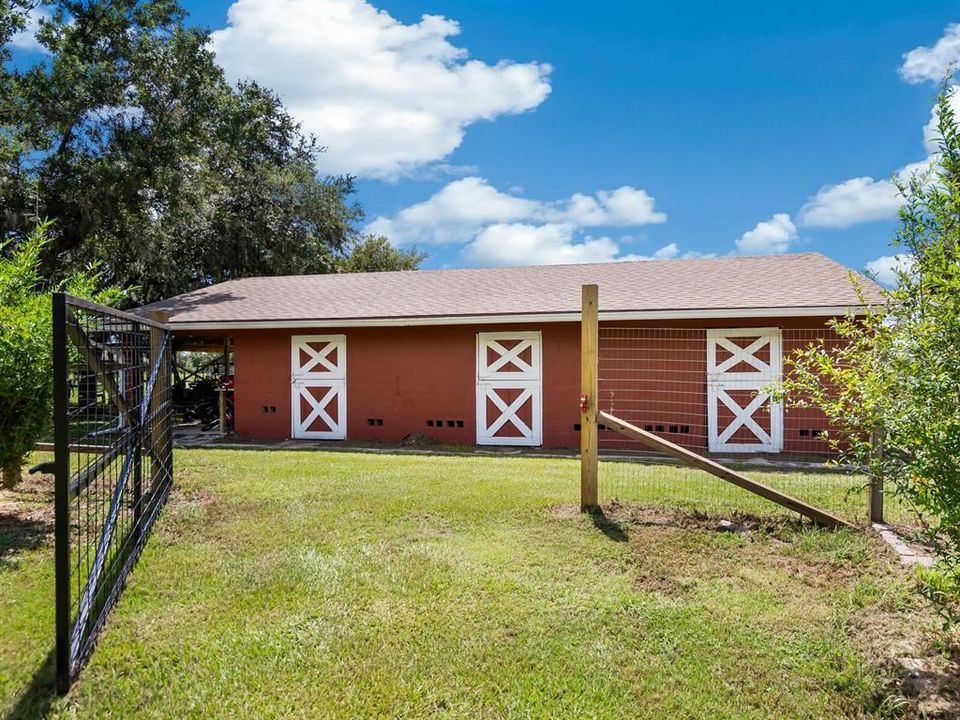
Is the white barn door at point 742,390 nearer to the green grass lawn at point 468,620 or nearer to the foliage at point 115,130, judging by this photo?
the green grass lawn at point 468,620

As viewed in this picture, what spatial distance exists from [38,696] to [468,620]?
71.6 inches

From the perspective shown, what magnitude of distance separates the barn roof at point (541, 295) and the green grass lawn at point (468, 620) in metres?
5.24

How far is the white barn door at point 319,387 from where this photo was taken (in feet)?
36.1

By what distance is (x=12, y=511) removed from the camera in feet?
16.6

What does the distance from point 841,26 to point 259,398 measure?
1160 cm

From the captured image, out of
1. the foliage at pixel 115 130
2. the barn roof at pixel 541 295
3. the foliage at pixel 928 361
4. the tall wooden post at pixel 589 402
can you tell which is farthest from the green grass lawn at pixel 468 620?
the foliage at pixel 115 130

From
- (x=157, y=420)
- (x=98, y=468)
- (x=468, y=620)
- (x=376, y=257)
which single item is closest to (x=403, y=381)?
(x=157, y=420)

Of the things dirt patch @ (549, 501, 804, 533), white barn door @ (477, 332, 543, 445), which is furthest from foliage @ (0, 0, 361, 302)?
dirt patch @ (549, 501, 804, 533)

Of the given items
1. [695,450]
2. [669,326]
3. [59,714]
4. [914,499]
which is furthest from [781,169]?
[59,714]

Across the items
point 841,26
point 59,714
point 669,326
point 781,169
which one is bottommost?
point 59,714

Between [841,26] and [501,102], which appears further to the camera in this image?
[501,102]

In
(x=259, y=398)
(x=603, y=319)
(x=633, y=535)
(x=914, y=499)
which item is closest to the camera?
(x=914, y=499)

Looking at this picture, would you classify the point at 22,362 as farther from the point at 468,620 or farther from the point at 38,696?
the point at 468,620

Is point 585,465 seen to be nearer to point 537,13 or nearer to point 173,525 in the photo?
point 173,525
